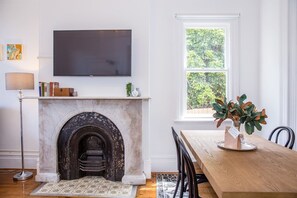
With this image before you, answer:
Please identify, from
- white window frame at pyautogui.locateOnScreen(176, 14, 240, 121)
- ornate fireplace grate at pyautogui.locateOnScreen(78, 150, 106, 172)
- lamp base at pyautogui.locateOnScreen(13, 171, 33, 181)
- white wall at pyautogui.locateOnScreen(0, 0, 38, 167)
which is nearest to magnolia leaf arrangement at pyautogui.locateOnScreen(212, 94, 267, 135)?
white window frame at pyautogui.locateOnScreen(176, 14, 240, 121)

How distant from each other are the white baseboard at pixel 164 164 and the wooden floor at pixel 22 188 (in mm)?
213

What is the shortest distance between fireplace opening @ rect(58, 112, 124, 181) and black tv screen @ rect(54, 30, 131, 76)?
0.63 m

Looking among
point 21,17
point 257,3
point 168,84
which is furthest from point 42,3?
point 257,3

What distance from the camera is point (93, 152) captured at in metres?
3.28

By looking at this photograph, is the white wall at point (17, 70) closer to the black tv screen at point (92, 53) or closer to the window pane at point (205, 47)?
the black tv screen at point (92, 53)

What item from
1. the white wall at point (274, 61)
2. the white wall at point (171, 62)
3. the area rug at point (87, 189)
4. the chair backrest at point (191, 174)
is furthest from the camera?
the white wall at point (171, 62)

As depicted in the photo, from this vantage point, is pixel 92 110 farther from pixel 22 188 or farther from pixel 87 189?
pixel 22 188

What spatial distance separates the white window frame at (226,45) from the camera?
140 inches

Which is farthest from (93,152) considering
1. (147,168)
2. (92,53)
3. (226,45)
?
(226,45)

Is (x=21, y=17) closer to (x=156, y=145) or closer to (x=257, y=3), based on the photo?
(x=156, y=145)

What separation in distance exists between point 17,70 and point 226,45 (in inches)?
132

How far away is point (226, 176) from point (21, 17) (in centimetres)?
382

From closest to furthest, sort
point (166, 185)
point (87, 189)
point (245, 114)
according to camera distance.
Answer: point (245, 114) < point (87, 189) < point (166, 185)

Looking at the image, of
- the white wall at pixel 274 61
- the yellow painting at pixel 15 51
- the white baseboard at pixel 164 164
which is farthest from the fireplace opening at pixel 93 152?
the white wall at pixel 274 61
